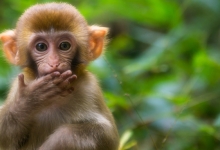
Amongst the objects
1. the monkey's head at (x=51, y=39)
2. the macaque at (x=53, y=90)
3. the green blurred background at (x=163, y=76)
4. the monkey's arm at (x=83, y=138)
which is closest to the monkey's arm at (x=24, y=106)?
the macaque at (x=53, y=90)

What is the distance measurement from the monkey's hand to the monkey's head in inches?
4.1

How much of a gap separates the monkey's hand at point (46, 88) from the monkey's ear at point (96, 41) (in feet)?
2.24

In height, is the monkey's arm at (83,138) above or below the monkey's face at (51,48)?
below

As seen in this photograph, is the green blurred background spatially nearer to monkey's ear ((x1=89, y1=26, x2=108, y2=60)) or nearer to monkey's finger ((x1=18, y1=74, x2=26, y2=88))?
monkey's ear ((x1=89, y1=26, x2=108, y2=60))

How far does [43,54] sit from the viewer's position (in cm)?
609

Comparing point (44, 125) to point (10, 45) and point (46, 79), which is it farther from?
point (10, 45)

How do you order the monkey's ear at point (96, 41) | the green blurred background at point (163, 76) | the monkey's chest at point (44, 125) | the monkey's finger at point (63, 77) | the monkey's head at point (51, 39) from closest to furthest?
1. the monkey's finger at point (63, 77)
2. the monkey's head at point (51, 39)
3. the monkey's chest at point (44, 125)
4. the monkey's ear at point (96, 41)
5. the green blurred background at point (163, 76)

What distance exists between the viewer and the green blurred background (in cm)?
848

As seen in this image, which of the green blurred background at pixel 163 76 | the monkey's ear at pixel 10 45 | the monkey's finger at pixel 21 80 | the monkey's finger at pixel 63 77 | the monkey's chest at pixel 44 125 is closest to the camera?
the monkey's finger at pixel 63 77

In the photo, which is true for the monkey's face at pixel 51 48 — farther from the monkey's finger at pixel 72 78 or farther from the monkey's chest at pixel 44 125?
the monkey's chest at pixel 44 125

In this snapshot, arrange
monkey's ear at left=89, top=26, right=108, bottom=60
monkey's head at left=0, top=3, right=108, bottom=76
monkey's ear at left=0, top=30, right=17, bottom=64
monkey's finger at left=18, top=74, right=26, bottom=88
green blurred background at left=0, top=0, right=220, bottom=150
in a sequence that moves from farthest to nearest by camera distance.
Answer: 1. green blurred background at left=0, top=0, right=220, bottom=150
2. monkey's ear at left=89, top=26, right=108, bottom=60
3. monkey's ear at left=0, top=30, right=17, bottom=64
4. monkey's head at left=0, top=3, right=108, bottom=76
5. monkey's finger at left=18, top=74, right=26, bottom=88

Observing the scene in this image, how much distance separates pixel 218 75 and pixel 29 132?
3.74 meters

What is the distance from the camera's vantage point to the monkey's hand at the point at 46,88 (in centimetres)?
586

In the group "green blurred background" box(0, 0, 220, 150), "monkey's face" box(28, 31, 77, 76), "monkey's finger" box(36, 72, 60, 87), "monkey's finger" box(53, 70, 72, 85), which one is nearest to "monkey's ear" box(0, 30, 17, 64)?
"monkey's face" box(28, 31, 77, 76)
